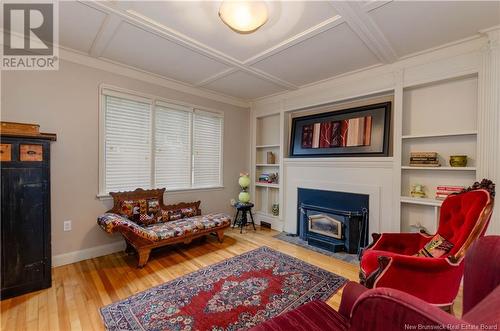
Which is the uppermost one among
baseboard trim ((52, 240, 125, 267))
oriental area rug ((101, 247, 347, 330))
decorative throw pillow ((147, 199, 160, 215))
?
decorative throw pillow ((147, 199, 160, 215))

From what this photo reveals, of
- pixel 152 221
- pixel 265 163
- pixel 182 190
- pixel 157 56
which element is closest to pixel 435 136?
pixel 265 163

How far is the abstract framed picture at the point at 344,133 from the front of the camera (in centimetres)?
326

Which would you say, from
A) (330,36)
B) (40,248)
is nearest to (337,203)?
(330,36)

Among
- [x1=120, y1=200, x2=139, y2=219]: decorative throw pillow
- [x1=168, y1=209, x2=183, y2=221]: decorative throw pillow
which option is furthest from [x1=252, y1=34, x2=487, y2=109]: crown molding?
[x1=120, y1=200, x2=139, y2=219]: decorative throw pillow

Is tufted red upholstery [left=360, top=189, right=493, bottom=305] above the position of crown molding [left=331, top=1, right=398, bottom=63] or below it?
below

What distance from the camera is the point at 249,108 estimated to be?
5.06 metres

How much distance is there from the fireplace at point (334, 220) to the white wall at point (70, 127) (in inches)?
116

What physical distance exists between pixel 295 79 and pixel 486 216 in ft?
9.30

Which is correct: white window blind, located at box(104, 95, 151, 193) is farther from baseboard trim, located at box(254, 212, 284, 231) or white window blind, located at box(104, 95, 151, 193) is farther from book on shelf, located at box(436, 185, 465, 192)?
book on shelf, located at box(436, 185, 465, 192)

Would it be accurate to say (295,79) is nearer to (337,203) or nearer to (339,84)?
(339,84)

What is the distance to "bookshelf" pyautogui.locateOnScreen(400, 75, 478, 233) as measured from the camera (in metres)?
2.62

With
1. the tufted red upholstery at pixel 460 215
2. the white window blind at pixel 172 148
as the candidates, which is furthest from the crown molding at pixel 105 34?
the tufted red upholstery at pixel 460 215

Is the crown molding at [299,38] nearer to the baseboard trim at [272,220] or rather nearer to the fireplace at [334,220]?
the fireplace at [334,220]

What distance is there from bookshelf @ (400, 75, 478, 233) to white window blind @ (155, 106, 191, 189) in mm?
3315
